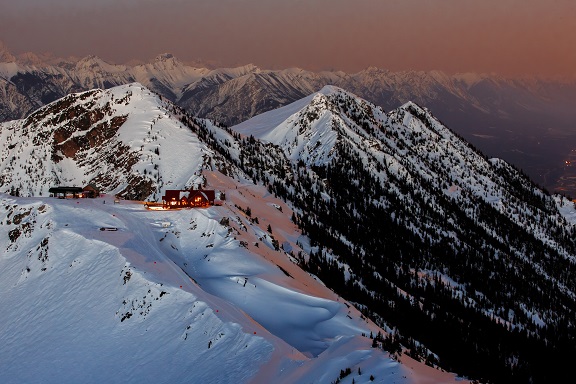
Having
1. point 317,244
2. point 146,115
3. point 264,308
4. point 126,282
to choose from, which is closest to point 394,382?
point 264,308

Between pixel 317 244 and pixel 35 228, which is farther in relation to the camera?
pixel 317 244

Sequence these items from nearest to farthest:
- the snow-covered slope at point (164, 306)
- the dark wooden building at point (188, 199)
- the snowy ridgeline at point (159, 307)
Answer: the snow-covered slope at point (164, 306) → the snowy ridgeline at point (159, 307) → the dark wooden building at point (188, 199)

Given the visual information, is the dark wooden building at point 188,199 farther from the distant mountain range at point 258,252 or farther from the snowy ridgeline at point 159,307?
the snowy ridgeline at point 159,307

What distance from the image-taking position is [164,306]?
55656mm

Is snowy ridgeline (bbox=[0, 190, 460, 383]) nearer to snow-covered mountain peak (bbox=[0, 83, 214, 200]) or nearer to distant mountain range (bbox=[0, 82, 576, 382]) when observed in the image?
distant mountain range (bbox=[0, 82, 576, 382])

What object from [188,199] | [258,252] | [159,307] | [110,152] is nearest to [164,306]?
[159,307]

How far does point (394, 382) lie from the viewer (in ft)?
110

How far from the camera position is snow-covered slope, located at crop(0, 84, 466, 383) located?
1786 inches

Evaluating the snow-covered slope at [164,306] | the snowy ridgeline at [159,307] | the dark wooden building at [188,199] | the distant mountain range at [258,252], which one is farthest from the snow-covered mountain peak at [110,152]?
the snowy ridgeline at [159,307]

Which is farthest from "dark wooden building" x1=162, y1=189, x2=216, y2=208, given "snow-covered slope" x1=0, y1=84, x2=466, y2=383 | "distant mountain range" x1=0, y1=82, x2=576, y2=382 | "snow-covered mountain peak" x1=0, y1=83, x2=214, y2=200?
"snow-covered mountain peak" x1=0, y1=83, x2=214, y2=200

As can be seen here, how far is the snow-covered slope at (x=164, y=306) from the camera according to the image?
4538cm

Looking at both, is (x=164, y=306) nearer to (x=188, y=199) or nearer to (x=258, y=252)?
(x=258, y=252)

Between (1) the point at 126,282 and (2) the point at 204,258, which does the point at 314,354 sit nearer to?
(1) the point at 126,282

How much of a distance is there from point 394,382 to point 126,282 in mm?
37774
